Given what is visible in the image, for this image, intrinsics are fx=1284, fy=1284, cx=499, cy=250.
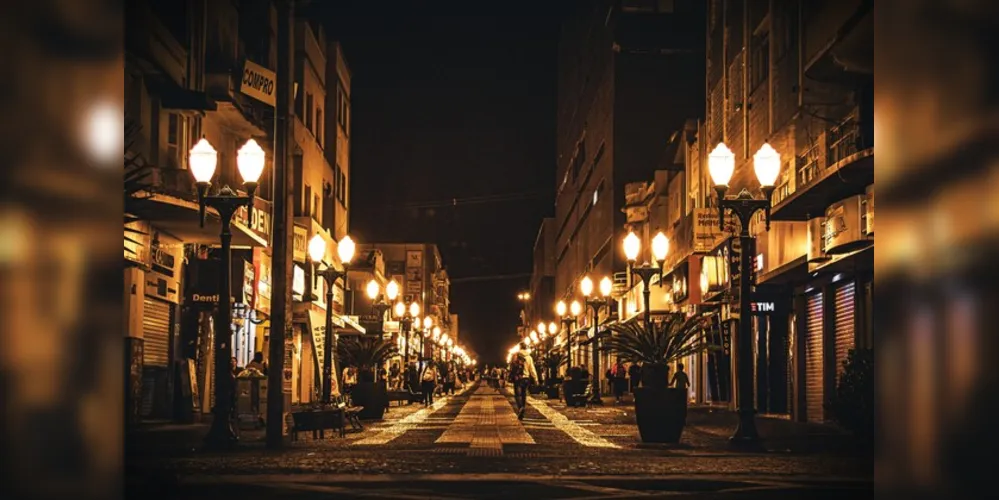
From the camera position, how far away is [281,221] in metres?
20.4

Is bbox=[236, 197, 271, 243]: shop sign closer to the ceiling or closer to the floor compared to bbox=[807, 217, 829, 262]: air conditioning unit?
closer to the ceiling

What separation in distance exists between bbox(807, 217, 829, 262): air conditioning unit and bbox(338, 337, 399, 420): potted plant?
10677 millimetres

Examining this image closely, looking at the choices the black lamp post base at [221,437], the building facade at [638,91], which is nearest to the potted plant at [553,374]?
the building facade at [638,91]

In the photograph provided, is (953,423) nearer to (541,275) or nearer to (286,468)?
(286,468)

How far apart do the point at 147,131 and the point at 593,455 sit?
1674 centimetres

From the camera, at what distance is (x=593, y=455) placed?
18.5 m

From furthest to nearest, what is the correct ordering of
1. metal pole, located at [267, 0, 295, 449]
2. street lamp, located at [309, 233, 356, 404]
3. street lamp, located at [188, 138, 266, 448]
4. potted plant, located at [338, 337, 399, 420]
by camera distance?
potted plant, located at [338, 337, 399, 420]
street lamp, located at [309, 233, 356, 404]
metal pole, located at [267, 0, 295, 449]
street lamp, located at [188, 138, 266, 448]

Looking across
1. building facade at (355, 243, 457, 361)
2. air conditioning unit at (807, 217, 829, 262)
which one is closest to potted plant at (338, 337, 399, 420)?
air conditioning unit at (807, 217, 829, 262)

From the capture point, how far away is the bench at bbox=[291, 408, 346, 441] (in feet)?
71.9

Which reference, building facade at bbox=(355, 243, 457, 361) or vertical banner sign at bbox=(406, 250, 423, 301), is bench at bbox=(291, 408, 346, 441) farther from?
vertical banner sign at bbox=(406, 250, 423, 301)

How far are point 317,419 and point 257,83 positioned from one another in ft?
63.0

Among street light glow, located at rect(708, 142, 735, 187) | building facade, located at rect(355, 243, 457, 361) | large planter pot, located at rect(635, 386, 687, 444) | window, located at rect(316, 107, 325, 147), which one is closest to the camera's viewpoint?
street light glow, located at rect(708, 142, 735, 187)

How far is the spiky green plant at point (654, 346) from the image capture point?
20.9m

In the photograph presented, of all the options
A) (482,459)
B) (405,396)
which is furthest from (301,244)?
(482,459)
